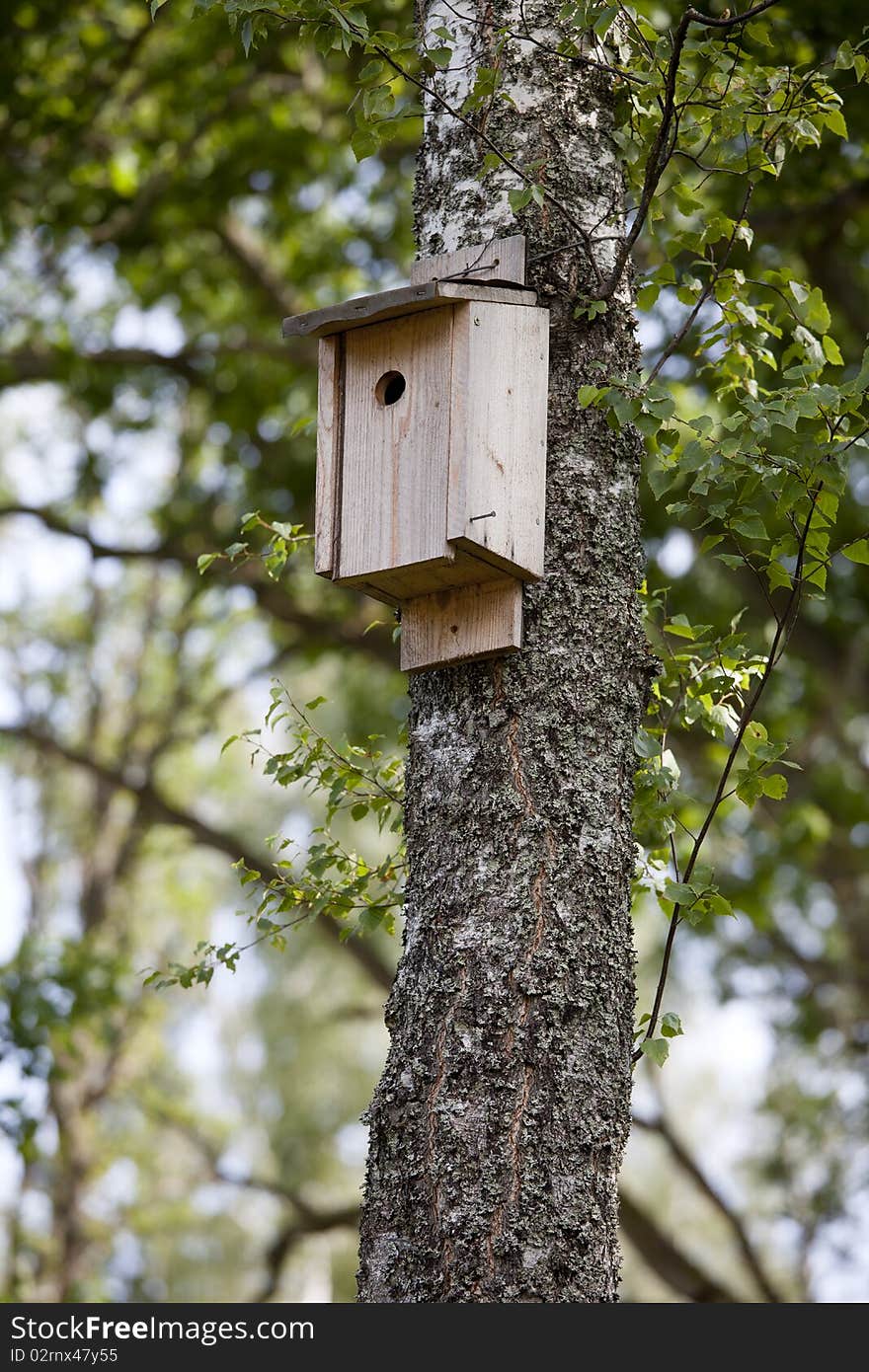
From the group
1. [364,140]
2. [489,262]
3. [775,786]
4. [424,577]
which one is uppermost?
[364,140]

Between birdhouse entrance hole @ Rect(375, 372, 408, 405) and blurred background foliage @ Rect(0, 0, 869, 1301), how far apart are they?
0.77 metres

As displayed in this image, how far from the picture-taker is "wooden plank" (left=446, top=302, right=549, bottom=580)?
7.47 ft

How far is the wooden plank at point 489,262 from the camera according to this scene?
92.9 inches

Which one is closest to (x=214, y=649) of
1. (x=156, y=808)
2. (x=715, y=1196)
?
(x=156, y=808)

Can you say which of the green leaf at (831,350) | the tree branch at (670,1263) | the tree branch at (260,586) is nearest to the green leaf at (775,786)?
the green leaf at (831,350)

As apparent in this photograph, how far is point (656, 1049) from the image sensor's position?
2.17 meters

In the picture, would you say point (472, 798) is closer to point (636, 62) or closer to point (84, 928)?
point (636, 62)

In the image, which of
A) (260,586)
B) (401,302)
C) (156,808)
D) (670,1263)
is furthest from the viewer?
(156,808)

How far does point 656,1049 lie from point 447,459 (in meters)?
0.91

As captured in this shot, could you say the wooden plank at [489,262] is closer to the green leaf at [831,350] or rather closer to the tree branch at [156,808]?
the green leaf at [831,350]

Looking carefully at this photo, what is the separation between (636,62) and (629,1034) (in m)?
1.55

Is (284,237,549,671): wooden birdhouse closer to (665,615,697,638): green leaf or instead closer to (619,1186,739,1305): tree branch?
(665,615,697,638): green leaf

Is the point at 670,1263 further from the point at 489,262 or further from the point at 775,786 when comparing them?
the point at 489,262

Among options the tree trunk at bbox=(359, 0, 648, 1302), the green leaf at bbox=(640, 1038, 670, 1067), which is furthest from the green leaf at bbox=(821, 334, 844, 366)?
the green leaf at bbox=(640, 1038, 670, 1067)
